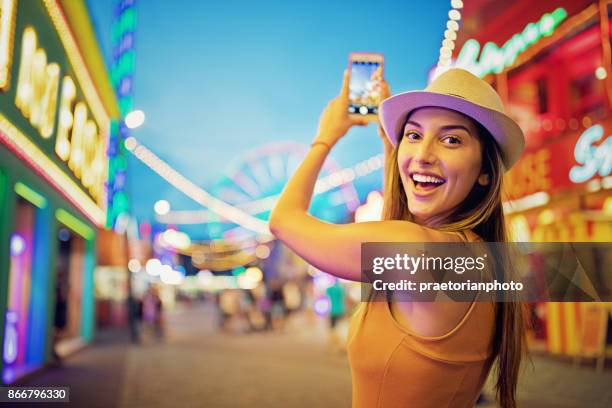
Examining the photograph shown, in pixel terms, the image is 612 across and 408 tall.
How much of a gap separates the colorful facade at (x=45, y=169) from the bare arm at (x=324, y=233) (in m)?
4.53

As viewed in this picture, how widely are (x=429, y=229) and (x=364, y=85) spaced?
25.4 inches

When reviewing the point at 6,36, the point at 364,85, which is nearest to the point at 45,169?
the point at 6,36

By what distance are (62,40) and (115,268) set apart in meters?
11.6

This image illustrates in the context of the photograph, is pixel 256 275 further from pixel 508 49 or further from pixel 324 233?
pixel 324 233

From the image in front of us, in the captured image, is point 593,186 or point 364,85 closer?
point 364,85

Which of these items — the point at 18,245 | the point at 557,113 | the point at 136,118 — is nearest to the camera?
the point at 18,245

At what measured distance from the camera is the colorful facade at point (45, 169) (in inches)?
218

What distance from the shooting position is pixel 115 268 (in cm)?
1831

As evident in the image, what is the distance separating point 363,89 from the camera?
5.37 feet

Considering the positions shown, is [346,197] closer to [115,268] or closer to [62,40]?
[115,268]

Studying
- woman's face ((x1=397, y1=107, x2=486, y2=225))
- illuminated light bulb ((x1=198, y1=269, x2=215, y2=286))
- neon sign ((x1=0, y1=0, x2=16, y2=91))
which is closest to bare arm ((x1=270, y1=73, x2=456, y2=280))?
woman's face ((x1=397, y1=107, x2=486, y2=225))

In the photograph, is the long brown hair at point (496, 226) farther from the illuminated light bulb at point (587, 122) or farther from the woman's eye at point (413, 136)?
the illuminated light bulb at point (587, 122)

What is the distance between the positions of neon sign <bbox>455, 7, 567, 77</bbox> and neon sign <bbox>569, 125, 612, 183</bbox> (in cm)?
164

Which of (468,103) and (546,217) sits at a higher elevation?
(546,217)
